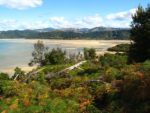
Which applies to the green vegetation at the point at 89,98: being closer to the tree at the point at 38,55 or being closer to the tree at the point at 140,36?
the tree at the point at 140,36

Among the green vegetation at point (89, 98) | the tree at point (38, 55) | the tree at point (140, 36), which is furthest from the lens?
the tree at point (38, 55)

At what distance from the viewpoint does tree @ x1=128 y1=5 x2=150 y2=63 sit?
35609mm

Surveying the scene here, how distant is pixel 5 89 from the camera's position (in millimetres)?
24234

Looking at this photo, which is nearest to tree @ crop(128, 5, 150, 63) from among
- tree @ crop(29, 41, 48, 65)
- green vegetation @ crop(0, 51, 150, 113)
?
green vegetation @ crop(0, 51, 150, 113)

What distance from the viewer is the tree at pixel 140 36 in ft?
117

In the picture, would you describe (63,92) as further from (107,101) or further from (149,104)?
(149,104)

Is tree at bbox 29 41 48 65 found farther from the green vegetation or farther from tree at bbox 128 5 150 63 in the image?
the green vegetation

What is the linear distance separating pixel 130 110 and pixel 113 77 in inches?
273

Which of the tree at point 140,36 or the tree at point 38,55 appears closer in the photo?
the tree at point 140,36

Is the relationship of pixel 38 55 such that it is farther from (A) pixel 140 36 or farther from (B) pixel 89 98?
(B) pixel 89 98

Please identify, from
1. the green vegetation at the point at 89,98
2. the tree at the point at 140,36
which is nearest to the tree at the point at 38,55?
the tree at the point at 140,36

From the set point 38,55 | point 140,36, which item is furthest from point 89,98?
point 38,55

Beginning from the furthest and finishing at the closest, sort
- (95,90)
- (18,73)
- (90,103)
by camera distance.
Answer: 1. (18,73)
2. (95,90)
3. (90,103)

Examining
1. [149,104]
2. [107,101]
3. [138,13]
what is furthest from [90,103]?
[138,13]
